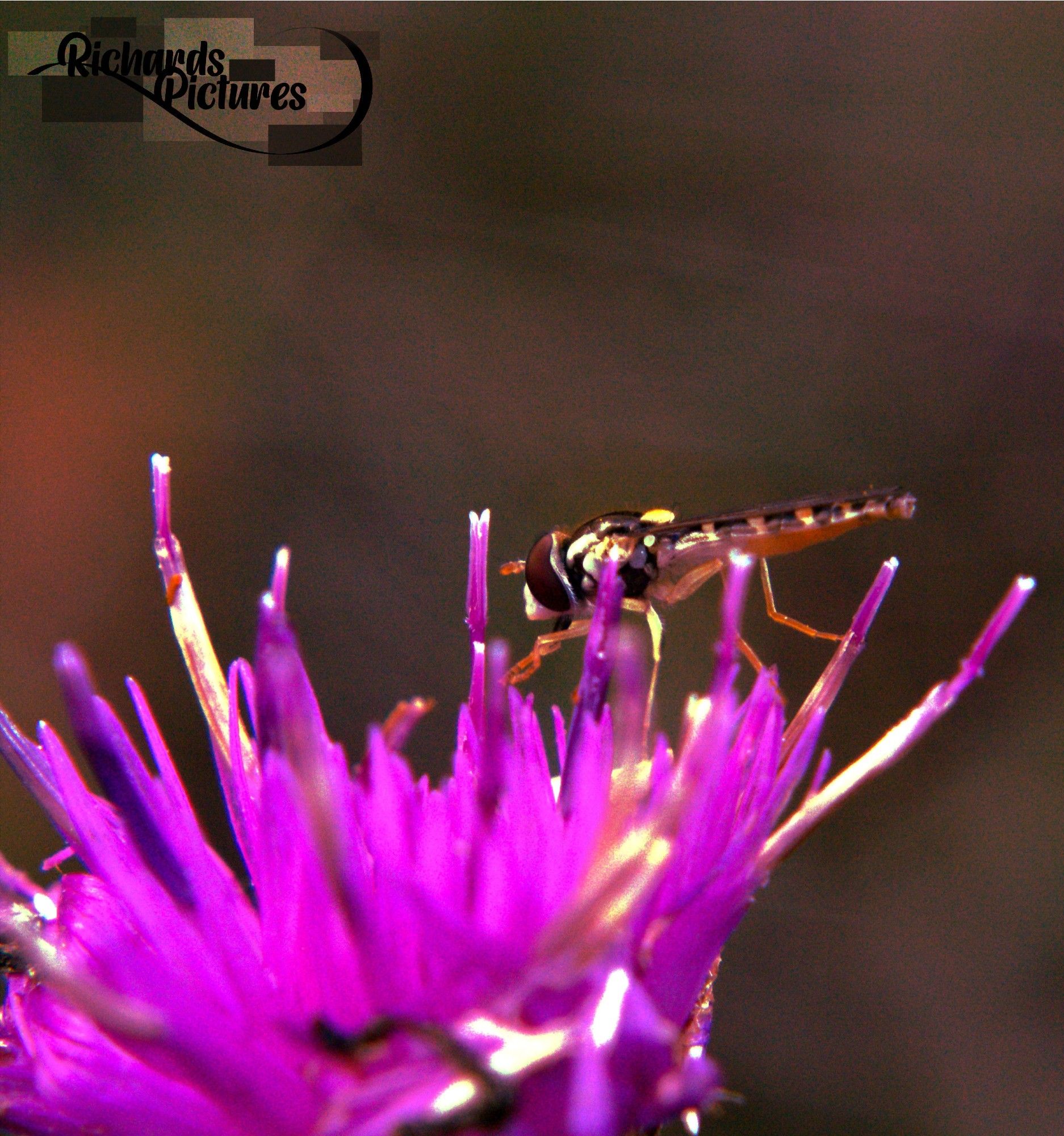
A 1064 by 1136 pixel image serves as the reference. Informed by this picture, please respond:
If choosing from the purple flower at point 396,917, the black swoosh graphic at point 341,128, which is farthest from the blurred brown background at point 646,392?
the purple flower at point 396,917

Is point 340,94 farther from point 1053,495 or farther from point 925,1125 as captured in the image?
point 925,1125

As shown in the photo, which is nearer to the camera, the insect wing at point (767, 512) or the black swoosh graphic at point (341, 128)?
the insect wing at point (767, 512)

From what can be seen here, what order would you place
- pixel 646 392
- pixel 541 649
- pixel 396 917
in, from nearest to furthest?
pixel 396 917 → pixel 541 649 → pixel 646 392

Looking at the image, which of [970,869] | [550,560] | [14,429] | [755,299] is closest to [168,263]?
[14,429]

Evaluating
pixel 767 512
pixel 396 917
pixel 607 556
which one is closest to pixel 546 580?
pixel 607 556

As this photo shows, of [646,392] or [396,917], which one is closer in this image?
[396,917]

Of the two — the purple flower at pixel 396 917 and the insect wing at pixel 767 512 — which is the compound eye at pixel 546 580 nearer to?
the insect wing at pixel 767 512

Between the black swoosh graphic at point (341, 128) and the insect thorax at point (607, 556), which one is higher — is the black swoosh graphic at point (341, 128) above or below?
above

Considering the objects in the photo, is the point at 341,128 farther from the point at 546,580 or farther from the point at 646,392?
the point at 546,580
